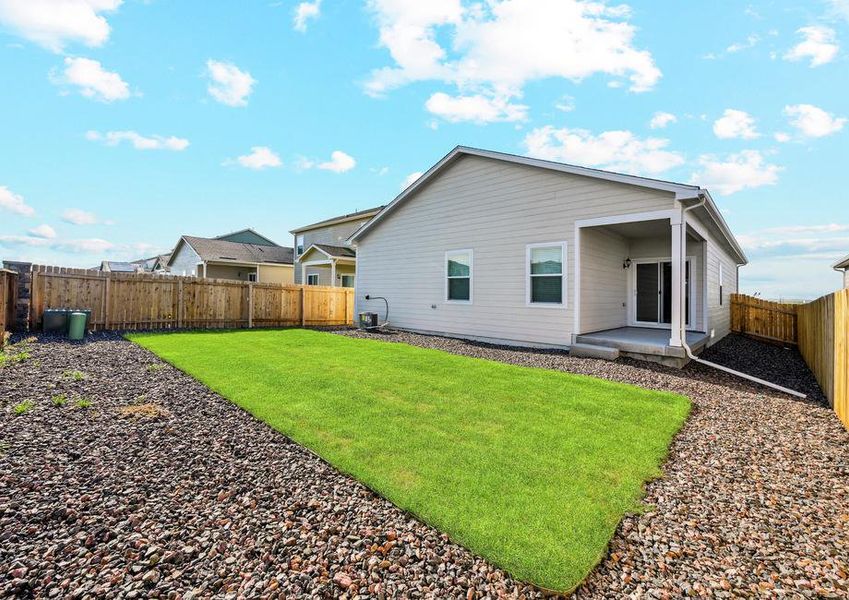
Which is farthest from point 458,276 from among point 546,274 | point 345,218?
point 345,218

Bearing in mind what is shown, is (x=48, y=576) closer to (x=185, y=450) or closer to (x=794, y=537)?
(x=185, y=450)

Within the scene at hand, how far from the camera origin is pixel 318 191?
66.8 feet

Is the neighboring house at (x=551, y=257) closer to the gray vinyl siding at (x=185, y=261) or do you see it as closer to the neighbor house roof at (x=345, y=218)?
the neighbor house roof at (x=345, y=218)

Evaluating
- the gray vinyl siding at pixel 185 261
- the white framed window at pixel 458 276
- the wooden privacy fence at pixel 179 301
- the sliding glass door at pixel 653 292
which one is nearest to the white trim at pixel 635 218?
the white framed window at pixel 458 276

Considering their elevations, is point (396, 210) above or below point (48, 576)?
above

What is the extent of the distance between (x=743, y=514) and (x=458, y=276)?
895 cm

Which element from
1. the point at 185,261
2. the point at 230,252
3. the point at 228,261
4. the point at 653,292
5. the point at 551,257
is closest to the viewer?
the point at 551,257

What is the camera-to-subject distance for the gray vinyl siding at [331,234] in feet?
83.8

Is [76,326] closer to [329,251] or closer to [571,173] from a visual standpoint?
[329,251]

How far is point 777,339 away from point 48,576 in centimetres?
1762

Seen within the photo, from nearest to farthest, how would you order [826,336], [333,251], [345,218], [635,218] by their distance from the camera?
[826,336] → [635,218] → [333,251] → [345,218]

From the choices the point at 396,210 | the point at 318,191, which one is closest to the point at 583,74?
the point at 396,210

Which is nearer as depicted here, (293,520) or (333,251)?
(293,520)

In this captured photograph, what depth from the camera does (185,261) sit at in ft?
92.7
